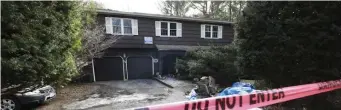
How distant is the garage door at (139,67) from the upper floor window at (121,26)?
1792 millimetres

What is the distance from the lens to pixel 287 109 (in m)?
5.48

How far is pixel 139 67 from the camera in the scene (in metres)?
14.4

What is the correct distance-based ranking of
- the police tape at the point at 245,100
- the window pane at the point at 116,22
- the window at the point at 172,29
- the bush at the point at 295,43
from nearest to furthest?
the police tape at the point at 245,100 < the bush at the point at 295,43 < the window pane at the point at 116,22 < the window at the point at 172,29

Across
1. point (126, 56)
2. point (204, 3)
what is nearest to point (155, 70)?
point (126, 56)

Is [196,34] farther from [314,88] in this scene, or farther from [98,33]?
[314,88]

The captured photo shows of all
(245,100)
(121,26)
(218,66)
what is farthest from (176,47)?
(245,100)

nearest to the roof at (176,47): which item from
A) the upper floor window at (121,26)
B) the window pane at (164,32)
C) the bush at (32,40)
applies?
the window pane at (164,32)

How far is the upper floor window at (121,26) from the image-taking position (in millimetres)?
12945

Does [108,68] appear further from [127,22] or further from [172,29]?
[172,29]

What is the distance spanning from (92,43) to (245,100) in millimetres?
9445

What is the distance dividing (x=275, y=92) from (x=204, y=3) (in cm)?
2141

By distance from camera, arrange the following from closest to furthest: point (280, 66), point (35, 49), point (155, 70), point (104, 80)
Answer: point (35, 49) < point (280, 66) < point (104, 80) < point (155, 70)

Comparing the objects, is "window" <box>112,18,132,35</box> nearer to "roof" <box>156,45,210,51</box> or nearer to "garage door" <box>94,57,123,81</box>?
"garage door" <box>94,57,123,81</box>

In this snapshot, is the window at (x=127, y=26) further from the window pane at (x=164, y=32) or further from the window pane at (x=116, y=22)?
the window pane at (x=164, y=32)
